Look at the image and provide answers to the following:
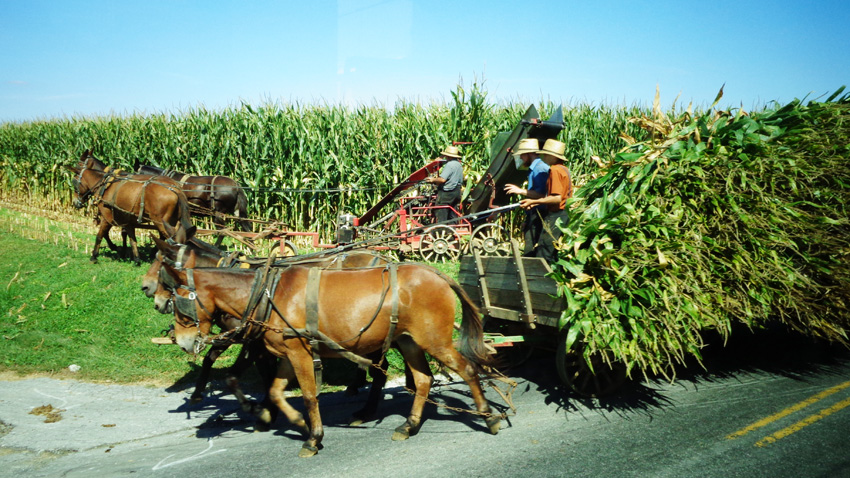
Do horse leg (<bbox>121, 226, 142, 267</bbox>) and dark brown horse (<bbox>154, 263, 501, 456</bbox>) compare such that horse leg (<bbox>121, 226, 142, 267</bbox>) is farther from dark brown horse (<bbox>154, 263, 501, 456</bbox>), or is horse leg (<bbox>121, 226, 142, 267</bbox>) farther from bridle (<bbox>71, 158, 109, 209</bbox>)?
dark brown horse (<bbox>154, 263, 501, 456</bbox>)

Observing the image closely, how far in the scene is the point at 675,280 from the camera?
4.98 meters

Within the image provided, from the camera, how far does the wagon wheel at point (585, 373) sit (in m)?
5.72

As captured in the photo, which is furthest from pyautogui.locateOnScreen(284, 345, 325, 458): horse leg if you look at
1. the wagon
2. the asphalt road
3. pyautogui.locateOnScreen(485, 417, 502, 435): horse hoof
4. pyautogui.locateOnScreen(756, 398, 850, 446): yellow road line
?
pyautogui.locateOnScreen(756, 398, 850, 446): yellow road line

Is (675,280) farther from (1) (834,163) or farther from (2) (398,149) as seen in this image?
(2) (398,149)

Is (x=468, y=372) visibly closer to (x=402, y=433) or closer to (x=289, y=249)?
(x=402, y=433)

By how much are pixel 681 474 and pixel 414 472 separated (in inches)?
84.2

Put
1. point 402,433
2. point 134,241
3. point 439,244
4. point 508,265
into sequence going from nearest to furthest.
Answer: point 402,433 < point 508,265 < point 439,244 < point 134,241

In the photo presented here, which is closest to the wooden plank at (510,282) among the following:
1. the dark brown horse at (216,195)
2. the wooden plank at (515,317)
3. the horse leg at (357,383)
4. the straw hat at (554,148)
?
the wooden plank at (515,317)

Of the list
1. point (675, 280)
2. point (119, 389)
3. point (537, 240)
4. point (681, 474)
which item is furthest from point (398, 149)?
point (681, 474)

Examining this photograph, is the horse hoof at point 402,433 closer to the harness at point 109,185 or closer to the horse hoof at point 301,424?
the horse hoof at point 301,424

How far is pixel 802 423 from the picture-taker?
5156mm

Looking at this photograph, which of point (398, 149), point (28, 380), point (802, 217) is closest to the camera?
point (802, 217)

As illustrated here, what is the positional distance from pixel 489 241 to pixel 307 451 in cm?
686

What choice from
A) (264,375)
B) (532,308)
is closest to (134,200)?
(264,375)
